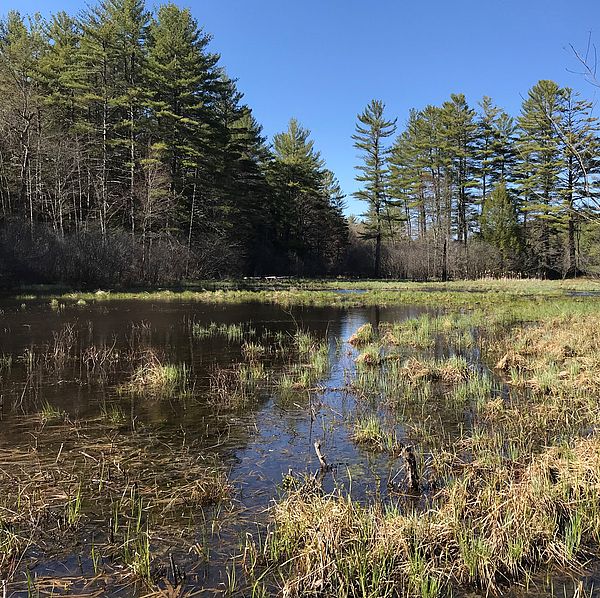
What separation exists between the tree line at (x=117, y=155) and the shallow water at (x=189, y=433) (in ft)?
56.5

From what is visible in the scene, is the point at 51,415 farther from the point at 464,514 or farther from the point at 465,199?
the point at 465,199

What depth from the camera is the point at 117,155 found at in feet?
109

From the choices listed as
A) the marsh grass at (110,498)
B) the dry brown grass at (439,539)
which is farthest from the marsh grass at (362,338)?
the dry brown grass at (439,539)

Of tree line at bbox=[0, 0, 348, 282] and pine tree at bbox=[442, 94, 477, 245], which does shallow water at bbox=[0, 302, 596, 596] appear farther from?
pine tree at bbox=[442, 94, 477, 245]

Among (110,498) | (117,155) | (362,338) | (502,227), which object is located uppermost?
(117,155)

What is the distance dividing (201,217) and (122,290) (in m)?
13.0

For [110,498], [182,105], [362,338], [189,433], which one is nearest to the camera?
[110,498]

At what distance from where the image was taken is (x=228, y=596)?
288cm

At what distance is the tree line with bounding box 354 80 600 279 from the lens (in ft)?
153

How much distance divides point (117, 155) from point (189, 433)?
31.8 meters

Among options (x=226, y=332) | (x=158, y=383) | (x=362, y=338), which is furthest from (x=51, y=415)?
(x=362, y=338)

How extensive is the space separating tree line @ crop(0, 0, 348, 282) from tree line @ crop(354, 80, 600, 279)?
16404 mm

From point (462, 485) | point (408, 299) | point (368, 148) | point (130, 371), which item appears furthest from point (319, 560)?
point (368, 148)

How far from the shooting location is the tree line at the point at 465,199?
46.7 meters
